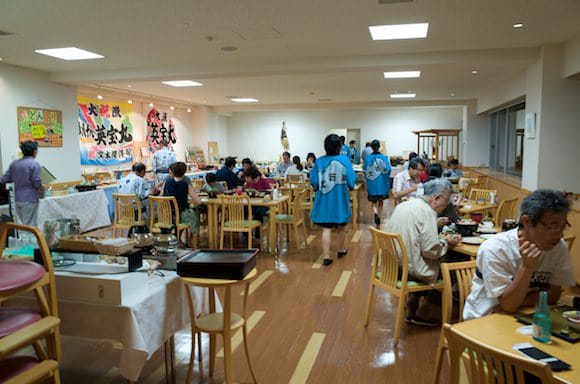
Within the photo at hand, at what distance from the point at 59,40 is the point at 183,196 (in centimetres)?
239

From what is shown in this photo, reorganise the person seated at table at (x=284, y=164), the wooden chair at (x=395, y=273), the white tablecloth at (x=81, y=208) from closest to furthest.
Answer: the wooden chair at (x=395, y=273)
the white tablecloth at (x=81, y=208)
the person seated at table at (x=284, y=164)

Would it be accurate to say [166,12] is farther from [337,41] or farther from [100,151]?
[100,151]

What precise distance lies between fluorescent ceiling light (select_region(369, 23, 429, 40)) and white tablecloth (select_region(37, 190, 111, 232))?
471 cm

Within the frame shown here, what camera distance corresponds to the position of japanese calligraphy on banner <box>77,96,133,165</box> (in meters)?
9.29

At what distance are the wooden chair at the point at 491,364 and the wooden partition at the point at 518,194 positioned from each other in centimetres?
139

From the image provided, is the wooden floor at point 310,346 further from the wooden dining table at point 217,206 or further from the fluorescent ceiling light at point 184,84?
the fluorescent ceiling light at point 184,84

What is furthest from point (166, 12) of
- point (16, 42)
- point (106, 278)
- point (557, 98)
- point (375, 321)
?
point (557, 98)

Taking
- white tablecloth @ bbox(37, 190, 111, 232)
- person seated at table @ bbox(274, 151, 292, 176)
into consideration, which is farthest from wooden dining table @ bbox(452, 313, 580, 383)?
person seated at table @ bbox(274, 151, 292, 176)

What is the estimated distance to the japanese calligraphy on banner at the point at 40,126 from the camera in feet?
22.5

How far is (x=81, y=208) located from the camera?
6.69 meters

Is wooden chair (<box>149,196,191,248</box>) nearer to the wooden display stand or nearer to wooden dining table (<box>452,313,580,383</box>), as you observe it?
wooden dining table (<box>452,313,580,383</box>)

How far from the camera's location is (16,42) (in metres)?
5.27

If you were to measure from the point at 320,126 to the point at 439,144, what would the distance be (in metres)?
4.23

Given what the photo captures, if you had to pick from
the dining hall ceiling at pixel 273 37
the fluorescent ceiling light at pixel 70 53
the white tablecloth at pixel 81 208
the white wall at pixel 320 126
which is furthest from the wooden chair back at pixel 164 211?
the white wall at pixel 320 126
